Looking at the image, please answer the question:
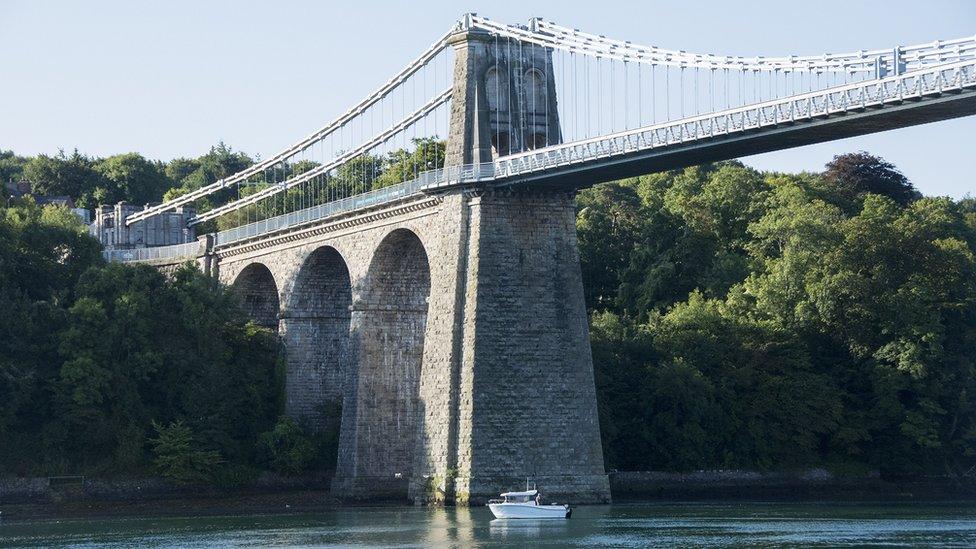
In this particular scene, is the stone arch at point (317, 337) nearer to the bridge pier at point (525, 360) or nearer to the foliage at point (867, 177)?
the bridge pier at point (525, 360)

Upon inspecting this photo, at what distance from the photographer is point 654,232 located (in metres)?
74.1

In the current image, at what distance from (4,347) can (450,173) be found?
15.2m

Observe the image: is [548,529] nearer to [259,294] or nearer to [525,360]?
[525,360]

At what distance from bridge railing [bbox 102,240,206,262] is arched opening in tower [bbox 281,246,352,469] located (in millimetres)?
8450

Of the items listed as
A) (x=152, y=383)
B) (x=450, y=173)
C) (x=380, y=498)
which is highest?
(x=450, y=173)

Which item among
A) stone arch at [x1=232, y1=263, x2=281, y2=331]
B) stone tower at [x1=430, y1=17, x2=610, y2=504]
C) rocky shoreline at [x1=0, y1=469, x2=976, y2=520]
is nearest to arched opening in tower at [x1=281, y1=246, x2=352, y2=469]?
rocky shoreline at [x1=0, y1=469, x2=976, y2=520]

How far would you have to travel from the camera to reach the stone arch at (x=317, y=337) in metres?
65.1

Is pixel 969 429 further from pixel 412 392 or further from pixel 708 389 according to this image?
pixel 412 392

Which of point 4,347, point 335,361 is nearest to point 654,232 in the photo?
point 335,361

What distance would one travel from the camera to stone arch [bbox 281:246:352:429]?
65125 mm

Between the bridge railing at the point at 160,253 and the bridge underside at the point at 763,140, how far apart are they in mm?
24469

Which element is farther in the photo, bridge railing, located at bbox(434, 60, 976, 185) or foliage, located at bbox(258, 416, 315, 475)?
foliage, located at bbox(258, 416, 315, 475)

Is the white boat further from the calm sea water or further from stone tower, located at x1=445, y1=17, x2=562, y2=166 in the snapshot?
stone tower, located at x1=445, y1=17, x2=562, y2=166

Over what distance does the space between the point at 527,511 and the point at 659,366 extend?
16.2 metres
